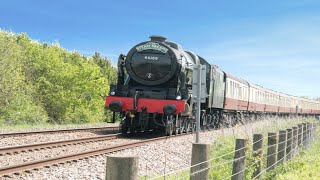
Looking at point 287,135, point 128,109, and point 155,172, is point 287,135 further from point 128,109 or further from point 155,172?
point 128,109

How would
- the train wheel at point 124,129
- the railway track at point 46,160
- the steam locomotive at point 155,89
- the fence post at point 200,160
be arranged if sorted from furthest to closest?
the train wheel at point 124,129 < the steam locomotive at point 155,89 < the railway track at point 46,160 < the fence post at point 200,160

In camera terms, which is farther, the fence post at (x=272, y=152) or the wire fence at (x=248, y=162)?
the fence post at (x=272, y=152)

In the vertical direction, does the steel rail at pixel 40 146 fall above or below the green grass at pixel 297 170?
above

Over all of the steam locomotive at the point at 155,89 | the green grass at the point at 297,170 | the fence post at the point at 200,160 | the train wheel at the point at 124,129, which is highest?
the steam locomotive at the point at 155,89

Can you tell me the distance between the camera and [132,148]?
482 inches

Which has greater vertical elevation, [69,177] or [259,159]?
[259,159]

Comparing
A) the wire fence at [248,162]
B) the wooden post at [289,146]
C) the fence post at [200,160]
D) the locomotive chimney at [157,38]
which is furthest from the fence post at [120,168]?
the locomotive chimney at [157,38]

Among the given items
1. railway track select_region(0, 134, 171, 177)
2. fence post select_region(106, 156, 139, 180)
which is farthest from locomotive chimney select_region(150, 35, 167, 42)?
fence post select_region(106, 156, 139, 180)

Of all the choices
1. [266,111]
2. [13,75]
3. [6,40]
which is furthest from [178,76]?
[266,111]

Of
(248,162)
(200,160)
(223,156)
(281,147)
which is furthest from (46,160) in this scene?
(200,160)

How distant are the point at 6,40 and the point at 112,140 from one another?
2288 centimetres

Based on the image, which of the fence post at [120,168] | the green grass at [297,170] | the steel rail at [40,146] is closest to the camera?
the fence post at [120,168]

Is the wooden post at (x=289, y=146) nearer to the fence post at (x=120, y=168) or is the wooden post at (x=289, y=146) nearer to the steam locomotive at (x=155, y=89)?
the steam locomotive at (x=155, y=89)

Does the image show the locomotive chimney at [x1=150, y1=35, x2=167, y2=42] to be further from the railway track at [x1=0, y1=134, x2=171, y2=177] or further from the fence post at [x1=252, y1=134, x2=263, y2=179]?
the fence post at [x1=252, y1=134, x2=263, y2=179]
